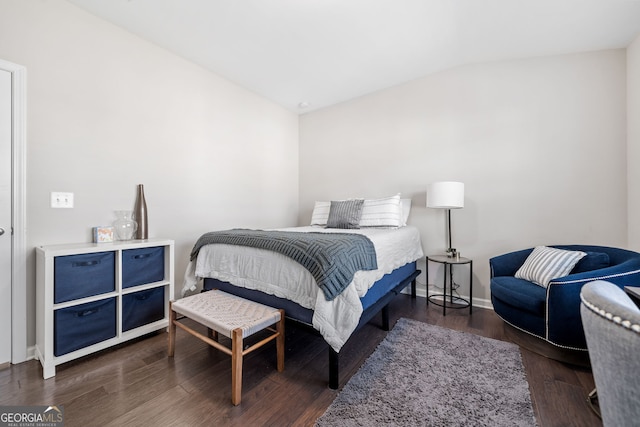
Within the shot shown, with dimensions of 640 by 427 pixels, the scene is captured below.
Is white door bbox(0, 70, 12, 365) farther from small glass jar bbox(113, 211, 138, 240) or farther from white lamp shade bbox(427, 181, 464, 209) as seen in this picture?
white lamp shade bbox(427, 181, 464, 209)

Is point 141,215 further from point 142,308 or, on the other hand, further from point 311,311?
point 311,311

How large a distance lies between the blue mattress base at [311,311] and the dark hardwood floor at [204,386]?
8.1 inches

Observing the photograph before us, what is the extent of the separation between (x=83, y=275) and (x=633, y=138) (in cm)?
433

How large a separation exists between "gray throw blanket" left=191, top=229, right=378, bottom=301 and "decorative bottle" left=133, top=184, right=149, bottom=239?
911 millimetres

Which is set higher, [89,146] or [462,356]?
[89,146]

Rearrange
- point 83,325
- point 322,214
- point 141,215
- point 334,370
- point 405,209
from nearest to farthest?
point 334,370 < point 83,325 < point 141,215 < point 405,209 < point 322,214

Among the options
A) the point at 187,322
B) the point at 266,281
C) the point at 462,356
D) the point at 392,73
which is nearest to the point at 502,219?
the point at 462,356

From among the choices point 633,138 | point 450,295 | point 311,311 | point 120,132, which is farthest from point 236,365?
point 633,138

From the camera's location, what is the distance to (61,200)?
196 centimetres

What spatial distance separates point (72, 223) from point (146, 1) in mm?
1780

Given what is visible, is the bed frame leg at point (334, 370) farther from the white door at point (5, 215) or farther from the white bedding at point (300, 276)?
the white door at point (5, 215)

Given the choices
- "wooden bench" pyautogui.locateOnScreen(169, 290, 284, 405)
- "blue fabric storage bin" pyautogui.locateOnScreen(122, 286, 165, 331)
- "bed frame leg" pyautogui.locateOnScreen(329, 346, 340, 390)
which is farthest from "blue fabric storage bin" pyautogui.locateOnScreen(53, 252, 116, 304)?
"bed frame leg" pyautogui.locateOnScreen(329, 346, 340, 390)

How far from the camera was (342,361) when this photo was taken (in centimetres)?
181

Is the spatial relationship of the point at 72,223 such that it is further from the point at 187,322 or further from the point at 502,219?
the point at 502,219
